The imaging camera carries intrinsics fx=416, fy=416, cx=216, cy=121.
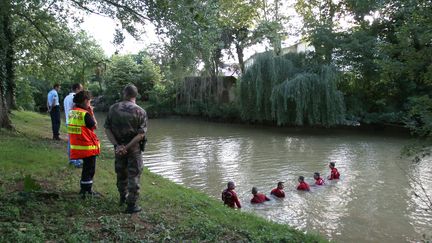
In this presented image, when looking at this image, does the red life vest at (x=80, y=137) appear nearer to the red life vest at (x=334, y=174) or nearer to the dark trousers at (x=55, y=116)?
the dark trousers at (x=55, y=116)

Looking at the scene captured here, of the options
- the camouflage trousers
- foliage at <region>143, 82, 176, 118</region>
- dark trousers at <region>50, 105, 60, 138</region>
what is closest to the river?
dark trousers at <region>50, 105, 60, 138</region>

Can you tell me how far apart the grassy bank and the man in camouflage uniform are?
0.40 m

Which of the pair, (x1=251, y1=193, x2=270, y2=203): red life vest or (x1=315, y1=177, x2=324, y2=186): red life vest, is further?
(x1=315, y1=177, x2=324, y2=186): red life vest

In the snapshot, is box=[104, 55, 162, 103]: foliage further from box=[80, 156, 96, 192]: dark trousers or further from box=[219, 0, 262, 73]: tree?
box=[80, 156, 96, 192]: dark trousers

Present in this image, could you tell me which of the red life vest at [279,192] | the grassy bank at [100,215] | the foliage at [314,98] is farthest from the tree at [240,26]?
the grassy bank at [100,215]

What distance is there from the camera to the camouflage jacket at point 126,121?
18.6ft

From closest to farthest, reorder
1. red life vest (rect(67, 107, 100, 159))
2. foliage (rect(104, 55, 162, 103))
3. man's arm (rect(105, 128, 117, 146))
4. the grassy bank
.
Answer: the grassy bank
man's arm (rect(105, 128, 117, 146))
red life vest (rect(67, 107, 100, 159))
foliage (rect(104, 55, 162, 103))

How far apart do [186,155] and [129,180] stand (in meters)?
12.8

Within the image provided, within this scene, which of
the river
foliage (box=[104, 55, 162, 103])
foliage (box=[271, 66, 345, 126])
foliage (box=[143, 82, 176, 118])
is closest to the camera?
the river

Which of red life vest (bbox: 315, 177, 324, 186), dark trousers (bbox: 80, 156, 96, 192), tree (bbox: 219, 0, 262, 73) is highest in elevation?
tree (bbox: 219, 0, 262, 73)

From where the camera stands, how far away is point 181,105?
37656mm

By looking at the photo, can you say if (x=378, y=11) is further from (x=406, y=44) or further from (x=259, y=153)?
(x=406, y=44)

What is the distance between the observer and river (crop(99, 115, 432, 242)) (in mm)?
9445

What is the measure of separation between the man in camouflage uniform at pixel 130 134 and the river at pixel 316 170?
473cm
